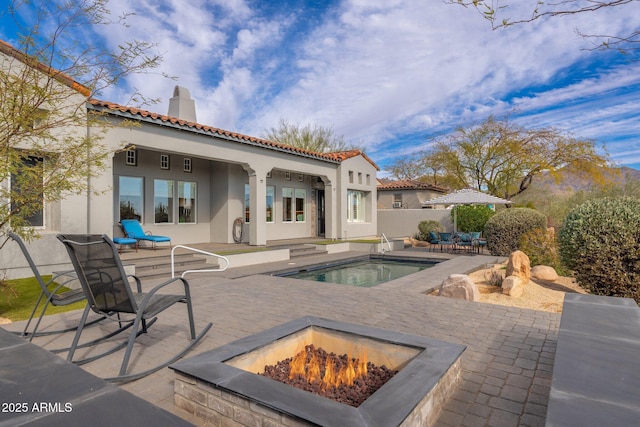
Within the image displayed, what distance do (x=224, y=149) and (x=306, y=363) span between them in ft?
31.7

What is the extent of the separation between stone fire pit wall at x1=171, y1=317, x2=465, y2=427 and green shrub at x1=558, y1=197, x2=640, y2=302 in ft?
16.7

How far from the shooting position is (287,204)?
1717 centimetres

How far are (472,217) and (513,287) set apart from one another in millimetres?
10938

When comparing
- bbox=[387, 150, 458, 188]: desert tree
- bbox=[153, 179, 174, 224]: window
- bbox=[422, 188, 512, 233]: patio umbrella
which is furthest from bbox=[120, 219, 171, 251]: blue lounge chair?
bbox=[387, 150, 458, 188]: desert tree

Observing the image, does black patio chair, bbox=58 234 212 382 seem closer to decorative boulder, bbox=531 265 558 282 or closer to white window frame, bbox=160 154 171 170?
decorative boulder, bbox=531 265 558 282

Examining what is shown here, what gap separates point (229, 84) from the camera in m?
20.6

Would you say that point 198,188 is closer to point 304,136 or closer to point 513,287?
point 513,287

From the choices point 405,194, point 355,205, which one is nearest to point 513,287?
point 355,205

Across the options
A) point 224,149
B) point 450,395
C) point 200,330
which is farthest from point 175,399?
point 224,149

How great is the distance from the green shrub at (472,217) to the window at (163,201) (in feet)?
42.5

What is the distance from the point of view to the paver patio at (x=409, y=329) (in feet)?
9.36

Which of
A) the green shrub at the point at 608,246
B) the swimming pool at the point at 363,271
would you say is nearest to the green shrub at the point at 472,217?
the swimming pool at the point at 363,271

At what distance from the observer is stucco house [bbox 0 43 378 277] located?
27.2ft

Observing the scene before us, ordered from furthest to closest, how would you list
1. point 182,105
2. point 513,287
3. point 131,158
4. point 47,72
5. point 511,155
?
point 511,155 < point 182,105 < point 131,158 < point 513,287 < point 47,72
